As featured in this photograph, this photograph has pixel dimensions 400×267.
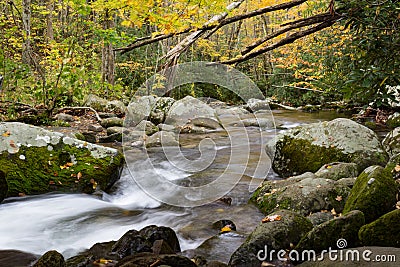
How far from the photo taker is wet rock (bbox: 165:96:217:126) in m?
12.3

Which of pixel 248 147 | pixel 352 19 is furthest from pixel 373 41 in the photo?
pixel 248 147

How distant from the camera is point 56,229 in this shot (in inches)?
180

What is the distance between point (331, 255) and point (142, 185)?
4.53 metres

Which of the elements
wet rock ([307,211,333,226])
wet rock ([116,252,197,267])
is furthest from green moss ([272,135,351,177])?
wet rock ([116,252,197,267])

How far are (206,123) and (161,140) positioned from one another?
299 cm

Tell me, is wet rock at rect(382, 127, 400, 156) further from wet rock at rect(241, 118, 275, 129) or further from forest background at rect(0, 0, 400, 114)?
wet rock at rect(241, 118, 275, 129)

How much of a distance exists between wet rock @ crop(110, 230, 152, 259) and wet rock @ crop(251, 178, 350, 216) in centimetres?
189

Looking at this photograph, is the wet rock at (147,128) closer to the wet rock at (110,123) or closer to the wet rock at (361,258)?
the wet rock at (110,123)

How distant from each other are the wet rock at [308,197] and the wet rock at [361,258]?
1.67m

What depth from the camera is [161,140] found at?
9688mm

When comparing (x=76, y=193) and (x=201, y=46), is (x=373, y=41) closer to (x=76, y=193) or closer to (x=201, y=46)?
(x=76, y=193)

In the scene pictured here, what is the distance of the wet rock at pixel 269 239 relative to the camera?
123 inches

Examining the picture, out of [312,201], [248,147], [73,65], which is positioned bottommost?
[248,147]

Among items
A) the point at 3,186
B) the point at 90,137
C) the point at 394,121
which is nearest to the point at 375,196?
the point at 3,186
